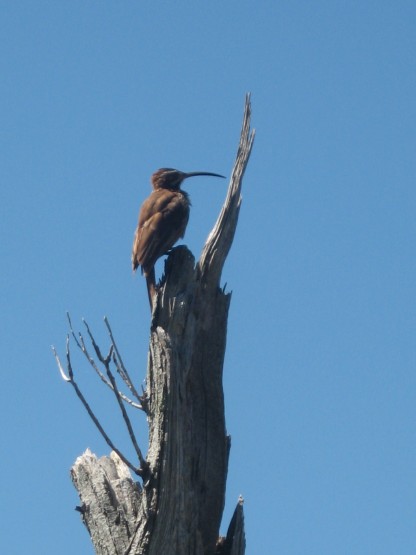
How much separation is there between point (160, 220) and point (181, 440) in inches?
126

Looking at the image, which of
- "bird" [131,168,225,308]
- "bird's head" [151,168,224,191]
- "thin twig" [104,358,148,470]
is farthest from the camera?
"bird's head" [151,168,224,191]

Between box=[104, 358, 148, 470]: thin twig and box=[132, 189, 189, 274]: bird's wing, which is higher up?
box=[132, 189, 189, 274]: bird's wing

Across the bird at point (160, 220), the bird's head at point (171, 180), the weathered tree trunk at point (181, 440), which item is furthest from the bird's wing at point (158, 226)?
the weathered tree trunk at point (181, 440)

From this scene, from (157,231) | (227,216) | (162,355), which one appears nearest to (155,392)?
(162,355)

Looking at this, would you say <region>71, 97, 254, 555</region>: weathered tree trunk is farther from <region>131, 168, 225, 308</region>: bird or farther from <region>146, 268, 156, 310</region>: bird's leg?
<region>131, 168, 225, 308</region>: bird

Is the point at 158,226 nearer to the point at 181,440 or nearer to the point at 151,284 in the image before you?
the point at 151,284

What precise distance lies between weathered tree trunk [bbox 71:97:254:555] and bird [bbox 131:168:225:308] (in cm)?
82

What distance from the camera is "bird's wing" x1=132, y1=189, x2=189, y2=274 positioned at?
9.84 m

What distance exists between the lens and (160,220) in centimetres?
1041

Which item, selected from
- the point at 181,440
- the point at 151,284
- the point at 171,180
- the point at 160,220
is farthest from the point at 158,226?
the point at 181,440

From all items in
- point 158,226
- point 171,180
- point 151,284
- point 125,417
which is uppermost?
point 171,180

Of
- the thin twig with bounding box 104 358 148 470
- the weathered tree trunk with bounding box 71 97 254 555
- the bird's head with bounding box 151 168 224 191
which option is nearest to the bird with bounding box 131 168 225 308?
the bird's head with bounding box 151 168 224 191

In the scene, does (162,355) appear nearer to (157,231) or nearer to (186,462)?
(186,462)

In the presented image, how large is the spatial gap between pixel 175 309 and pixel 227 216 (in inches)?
37.0
